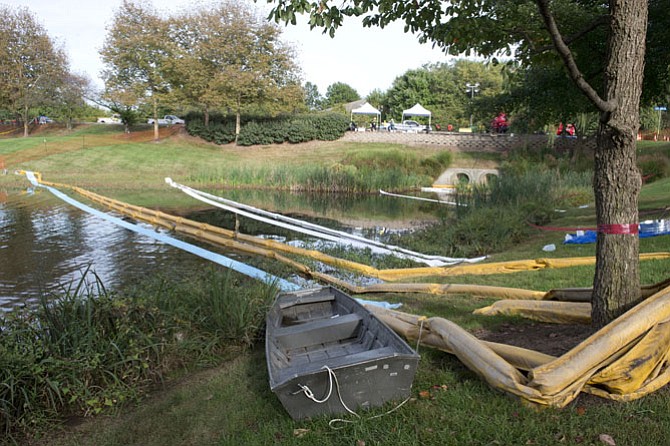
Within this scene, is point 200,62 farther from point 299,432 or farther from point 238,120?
point 299,432

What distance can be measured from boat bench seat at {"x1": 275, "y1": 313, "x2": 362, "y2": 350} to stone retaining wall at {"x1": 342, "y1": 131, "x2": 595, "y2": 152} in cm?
3057

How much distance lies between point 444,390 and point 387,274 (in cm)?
553

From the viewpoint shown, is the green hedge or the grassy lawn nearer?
the grassy lawn

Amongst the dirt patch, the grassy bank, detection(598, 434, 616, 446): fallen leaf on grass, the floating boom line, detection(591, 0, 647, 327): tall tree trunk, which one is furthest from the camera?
the grassy bank

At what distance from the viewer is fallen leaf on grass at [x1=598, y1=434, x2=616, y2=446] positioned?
3.16 metres

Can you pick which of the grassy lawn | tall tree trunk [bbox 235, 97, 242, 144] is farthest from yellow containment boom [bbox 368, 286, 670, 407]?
tall tree trunk [bbox 235, 97, 242, 144]

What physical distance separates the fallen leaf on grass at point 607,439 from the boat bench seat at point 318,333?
2.43 meters

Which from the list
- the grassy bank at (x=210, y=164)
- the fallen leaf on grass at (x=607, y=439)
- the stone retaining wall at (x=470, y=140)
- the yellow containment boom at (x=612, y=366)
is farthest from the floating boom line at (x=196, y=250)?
the stone retaining wall at (x=470, y=140)

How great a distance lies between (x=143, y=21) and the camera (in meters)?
43.3

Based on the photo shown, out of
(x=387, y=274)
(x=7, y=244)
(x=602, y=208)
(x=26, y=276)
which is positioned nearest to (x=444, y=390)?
(x=602, y=208)

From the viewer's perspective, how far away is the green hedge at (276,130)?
41188mm

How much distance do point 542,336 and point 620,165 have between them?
1697mm

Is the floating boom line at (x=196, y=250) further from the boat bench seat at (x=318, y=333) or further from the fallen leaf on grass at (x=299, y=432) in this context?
the fallen leaf on grass at (x=299, y=432)

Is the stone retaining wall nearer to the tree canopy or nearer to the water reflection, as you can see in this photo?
the water reflection
